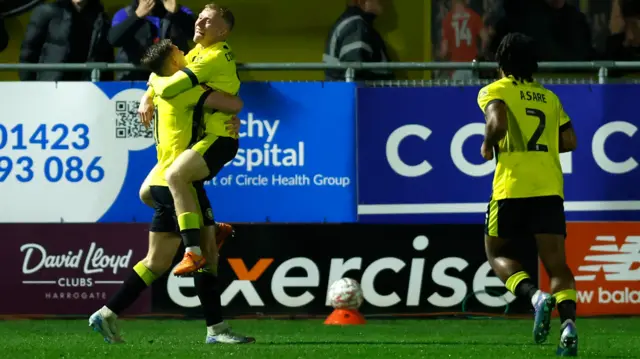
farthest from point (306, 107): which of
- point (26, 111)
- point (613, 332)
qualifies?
point (613, 332)

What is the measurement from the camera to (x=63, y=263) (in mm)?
12844

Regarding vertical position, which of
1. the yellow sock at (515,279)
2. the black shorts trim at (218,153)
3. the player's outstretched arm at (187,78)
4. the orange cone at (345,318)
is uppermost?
the player's outstretched arm at (187,78)

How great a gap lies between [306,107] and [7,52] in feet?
11.9

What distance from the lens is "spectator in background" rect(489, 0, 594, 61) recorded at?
13570 millimetres

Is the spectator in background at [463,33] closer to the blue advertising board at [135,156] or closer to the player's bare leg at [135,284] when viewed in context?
the blue advertising board at [135,156]

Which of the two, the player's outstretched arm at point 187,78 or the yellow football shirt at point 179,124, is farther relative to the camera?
the yellow football shirt at point 179,124

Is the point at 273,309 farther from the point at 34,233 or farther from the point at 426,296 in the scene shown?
the point at 34,233

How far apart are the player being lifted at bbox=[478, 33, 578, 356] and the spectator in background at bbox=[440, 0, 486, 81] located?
4416 mm

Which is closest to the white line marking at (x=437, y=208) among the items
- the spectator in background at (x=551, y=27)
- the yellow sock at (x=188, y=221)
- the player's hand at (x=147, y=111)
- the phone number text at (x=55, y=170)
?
the spectator in background at (x=551, y=27)

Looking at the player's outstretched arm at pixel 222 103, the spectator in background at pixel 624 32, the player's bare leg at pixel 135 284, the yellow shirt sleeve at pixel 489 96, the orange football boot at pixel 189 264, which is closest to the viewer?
the yellow shirt sleeve at pixel 489 96

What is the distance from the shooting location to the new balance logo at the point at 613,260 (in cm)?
1266

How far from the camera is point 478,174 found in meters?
12.8

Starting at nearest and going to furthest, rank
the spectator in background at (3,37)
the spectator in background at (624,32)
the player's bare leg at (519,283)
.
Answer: the player's bare leg at (519,283) → the spectator in background at (624,32) → the spectator in background at (3,37)

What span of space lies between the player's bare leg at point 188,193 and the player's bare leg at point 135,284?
296 mm
